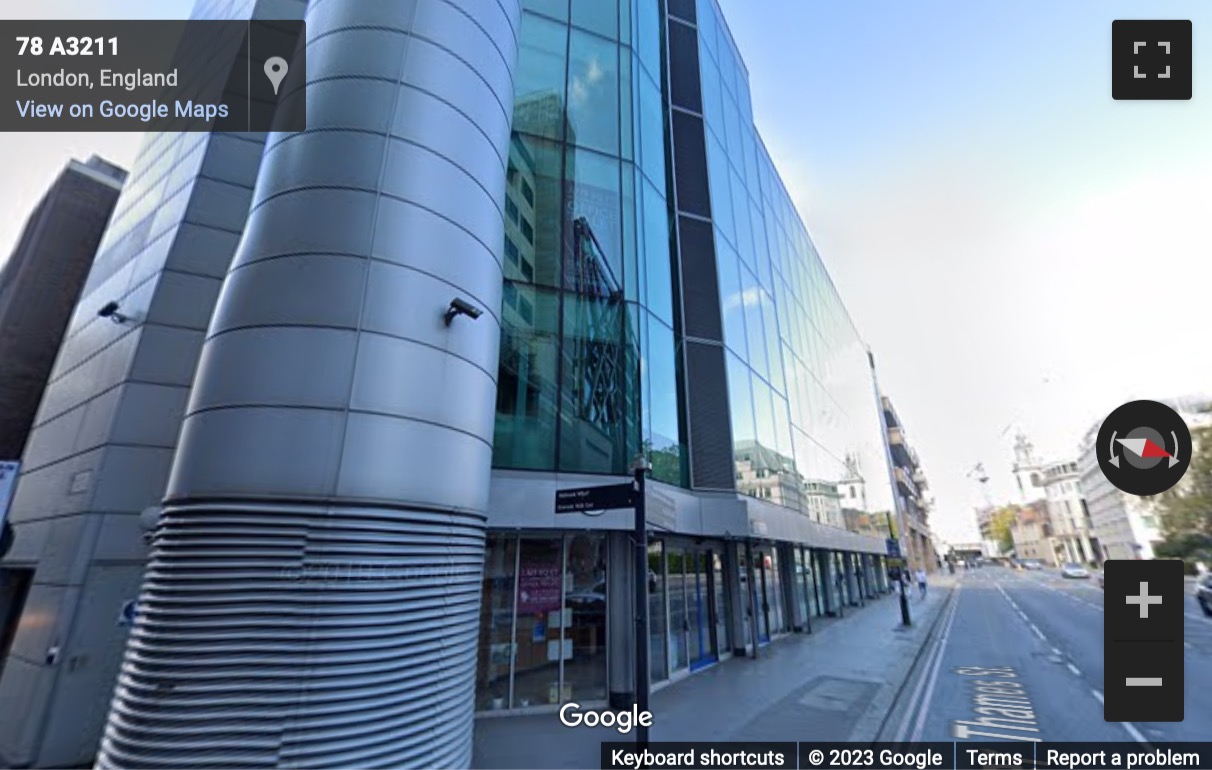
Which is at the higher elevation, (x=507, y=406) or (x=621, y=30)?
(x=621, y=30)

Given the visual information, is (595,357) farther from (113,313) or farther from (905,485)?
(905,485)

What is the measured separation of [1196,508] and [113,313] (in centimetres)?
4047

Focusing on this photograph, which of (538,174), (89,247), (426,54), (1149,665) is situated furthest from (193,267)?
(1149,665)

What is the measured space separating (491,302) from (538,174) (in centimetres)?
558

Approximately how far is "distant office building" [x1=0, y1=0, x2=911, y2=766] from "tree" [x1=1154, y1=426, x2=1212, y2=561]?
73.5 feet

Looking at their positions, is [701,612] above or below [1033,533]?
below

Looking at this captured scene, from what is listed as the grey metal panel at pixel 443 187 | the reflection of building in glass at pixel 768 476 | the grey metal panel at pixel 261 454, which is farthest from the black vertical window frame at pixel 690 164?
the grey metal panel at pixel 261 454

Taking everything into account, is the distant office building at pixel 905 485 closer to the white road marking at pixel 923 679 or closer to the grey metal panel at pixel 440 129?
the white road marking at pixel 923 679

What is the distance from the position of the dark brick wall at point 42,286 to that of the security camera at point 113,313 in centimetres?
650

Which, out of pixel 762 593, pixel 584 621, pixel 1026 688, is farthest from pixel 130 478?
pixel 1026 688

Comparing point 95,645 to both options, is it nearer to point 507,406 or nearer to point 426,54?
point 507,406

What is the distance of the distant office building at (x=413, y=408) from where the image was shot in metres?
5.07

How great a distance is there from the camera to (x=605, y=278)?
12320 millimetres

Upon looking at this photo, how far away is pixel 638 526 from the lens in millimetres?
6746
